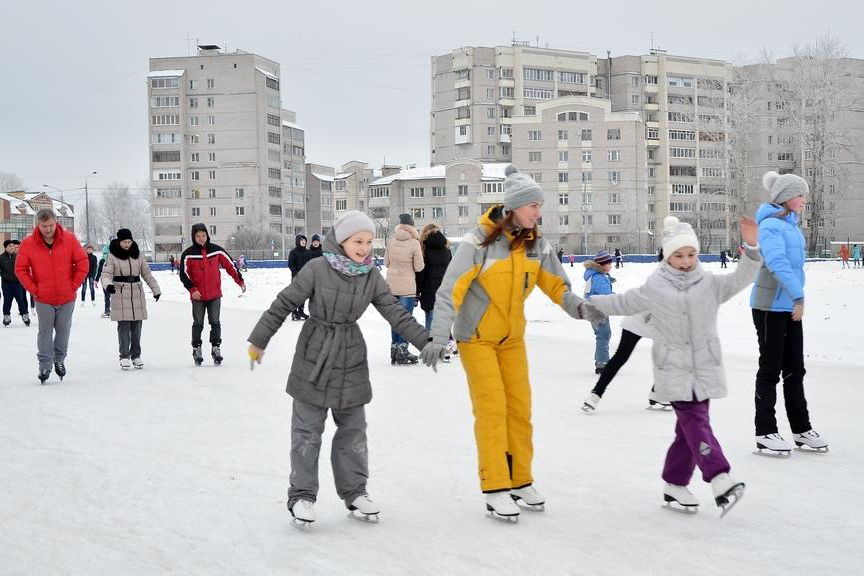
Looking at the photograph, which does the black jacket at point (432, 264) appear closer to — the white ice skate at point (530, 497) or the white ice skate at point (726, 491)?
the white ice skate at point (530, 497)

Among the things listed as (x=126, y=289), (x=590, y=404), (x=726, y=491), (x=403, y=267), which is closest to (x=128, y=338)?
(x=126, y=289)

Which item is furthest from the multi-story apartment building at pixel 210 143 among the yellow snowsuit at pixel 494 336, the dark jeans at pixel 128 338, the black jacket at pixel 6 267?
the yellow snowsuit at pixel 494 336

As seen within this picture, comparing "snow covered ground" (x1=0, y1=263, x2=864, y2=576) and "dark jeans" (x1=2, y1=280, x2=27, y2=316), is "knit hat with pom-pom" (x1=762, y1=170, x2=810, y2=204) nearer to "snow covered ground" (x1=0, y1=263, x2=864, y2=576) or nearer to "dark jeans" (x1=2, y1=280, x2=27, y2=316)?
"snow covered ground" (x1=0, y1=263, x2=864, y2=576)

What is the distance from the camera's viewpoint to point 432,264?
11602 millimetres

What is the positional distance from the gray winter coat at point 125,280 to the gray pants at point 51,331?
78cm

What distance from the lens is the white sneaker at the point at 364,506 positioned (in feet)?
14.6

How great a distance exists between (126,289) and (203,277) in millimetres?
892

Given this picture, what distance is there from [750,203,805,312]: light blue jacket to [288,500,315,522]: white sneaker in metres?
3.05

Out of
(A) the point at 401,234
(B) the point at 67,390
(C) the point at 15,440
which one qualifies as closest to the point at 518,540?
(C) the point at 15,440

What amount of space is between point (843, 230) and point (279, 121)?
57.8 meters

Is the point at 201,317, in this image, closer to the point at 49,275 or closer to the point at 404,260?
the point at 49,275

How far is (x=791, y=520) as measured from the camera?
4383 mm

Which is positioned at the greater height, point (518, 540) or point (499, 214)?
point (499, 214)

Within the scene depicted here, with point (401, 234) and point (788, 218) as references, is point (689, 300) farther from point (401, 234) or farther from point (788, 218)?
point (401, 234)
